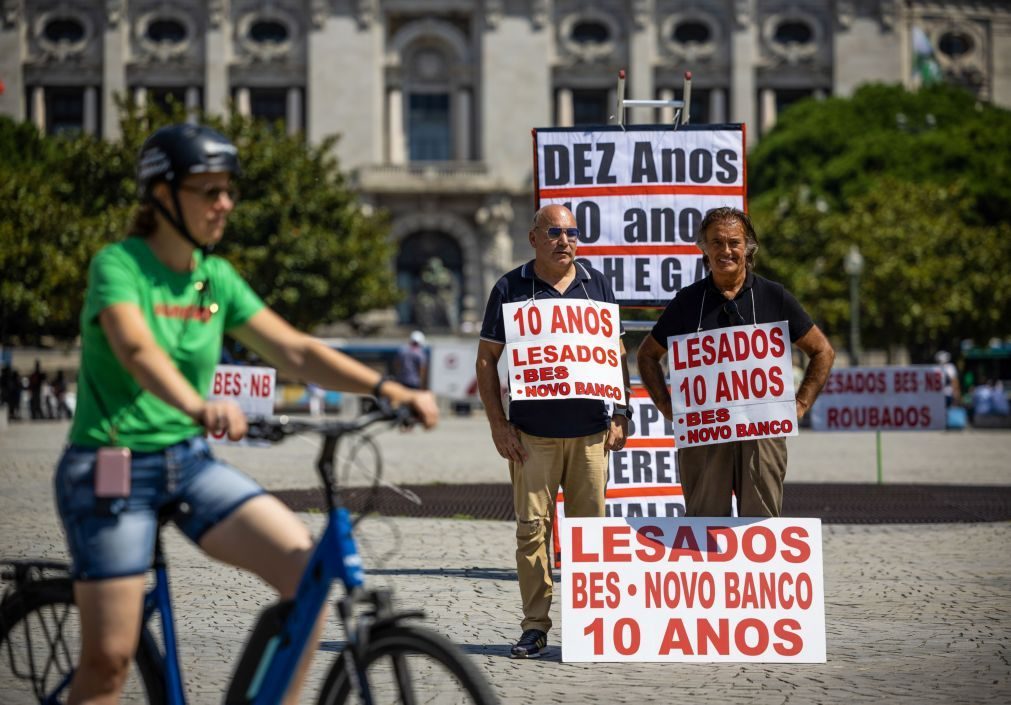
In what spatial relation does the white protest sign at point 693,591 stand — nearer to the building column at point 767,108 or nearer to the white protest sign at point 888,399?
the white protest sign at point 888,399

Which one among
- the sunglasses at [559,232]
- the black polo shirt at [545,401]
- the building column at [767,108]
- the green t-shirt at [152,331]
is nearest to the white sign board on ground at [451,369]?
the building column at [767,108]

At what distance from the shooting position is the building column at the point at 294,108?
6806cm

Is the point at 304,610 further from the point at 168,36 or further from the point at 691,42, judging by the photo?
the point at 691,42

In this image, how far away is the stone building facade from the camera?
66.6 metres

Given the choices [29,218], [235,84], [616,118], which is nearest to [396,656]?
[616,118]

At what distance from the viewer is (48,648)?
4473 millimetres

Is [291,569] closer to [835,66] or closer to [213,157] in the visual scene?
[213,157]

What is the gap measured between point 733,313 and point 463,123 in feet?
206

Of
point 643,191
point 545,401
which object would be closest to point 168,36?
point 643,191

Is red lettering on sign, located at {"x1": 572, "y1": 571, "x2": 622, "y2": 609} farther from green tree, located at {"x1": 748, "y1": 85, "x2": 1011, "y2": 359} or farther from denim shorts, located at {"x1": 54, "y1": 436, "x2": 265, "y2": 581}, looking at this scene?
green tree, located at {"x1": 748, "y1": 85, "x2": 1011, "y2": 359}

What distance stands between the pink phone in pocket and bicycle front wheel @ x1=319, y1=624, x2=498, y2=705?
71cm

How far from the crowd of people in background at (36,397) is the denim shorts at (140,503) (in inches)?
1533

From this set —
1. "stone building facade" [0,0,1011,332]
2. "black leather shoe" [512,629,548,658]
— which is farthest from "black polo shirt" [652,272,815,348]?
"stone building facade" [0,0,1011,332]

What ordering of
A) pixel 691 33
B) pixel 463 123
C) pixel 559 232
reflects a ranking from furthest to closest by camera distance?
pixel 691 33 → pixel 463 123 → pixel 559 232
